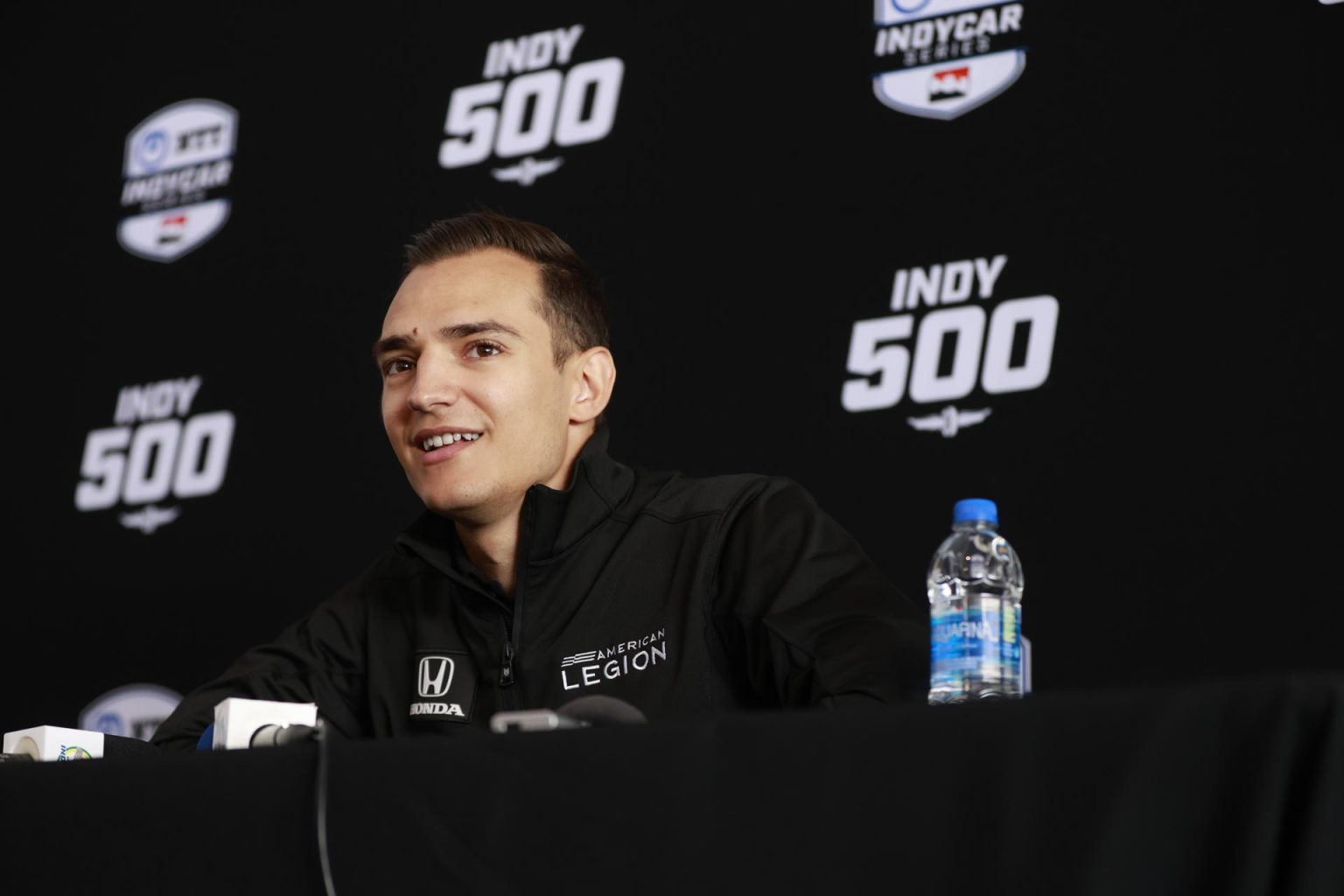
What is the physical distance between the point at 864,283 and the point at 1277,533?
0.75 m

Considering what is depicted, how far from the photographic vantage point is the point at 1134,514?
87.0 inches

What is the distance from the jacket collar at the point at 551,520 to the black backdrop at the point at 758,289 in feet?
2.26

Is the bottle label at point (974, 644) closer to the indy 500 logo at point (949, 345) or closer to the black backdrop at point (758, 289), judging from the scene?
the black backdrop at point (758, 289)

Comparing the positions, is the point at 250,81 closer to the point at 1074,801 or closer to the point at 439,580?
the point at 439,580

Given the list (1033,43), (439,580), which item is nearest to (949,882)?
(439,580)

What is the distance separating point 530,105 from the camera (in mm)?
2896

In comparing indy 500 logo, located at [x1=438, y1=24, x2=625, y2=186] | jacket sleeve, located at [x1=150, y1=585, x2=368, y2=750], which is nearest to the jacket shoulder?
jacket sleeve, located at [x1=150, y1=585, x2=368, y2=750]

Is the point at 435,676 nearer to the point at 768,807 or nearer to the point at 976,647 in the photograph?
the point at 976,647

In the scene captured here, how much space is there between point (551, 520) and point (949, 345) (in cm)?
88

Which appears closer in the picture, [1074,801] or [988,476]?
[1074,801]

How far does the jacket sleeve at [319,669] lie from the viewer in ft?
6.04

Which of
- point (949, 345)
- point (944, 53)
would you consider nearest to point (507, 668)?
point (949, 345)

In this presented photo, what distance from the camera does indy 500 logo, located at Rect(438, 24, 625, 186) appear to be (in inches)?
112

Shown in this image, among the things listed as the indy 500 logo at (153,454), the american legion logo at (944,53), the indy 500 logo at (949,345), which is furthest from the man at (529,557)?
the indy 500 logo at (153,454)
